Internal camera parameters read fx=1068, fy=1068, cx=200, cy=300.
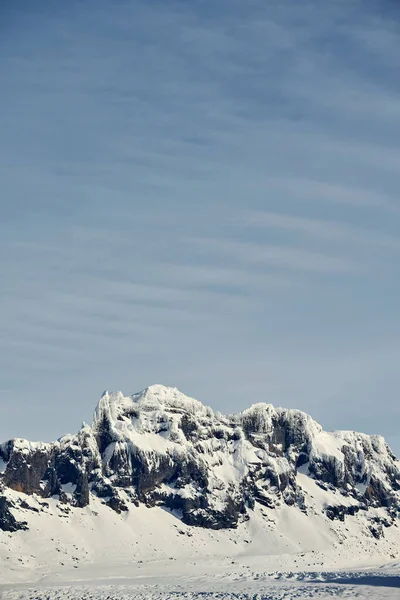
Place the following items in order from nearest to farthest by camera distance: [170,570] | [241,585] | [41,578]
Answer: [241,585]
[41,578]
[170,570]

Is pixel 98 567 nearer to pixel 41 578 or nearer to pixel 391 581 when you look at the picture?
pixel 41 578

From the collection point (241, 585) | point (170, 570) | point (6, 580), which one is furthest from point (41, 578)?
point (241, 585)

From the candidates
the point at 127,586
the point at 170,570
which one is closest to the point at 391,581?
the point at 127,586

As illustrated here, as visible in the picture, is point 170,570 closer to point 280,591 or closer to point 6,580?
point 6,580

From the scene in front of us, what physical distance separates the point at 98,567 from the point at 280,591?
74.0m

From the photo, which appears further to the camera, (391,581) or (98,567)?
(98,567)

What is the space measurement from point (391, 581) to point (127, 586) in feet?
126

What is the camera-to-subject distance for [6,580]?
599ft

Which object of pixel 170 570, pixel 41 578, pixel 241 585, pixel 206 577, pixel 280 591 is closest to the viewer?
pixel 280 591

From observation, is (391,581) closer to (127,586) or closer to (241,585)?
(241,585)

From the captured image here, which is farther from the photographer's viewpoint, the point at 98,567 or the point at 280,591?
the point at 98,567

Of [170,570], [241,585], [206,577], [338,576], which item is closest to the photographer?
[241,585]

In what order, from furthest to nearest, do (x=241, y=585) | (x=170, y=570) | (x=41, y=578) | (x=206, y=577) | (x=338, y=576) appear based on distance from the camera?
(x=170, y=570)
(x=41, y=578)
(x=206, y=577)
(x=338, y=576)
(x=241, y=585)

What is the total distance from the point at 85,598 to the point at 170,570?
61154 millimetres
